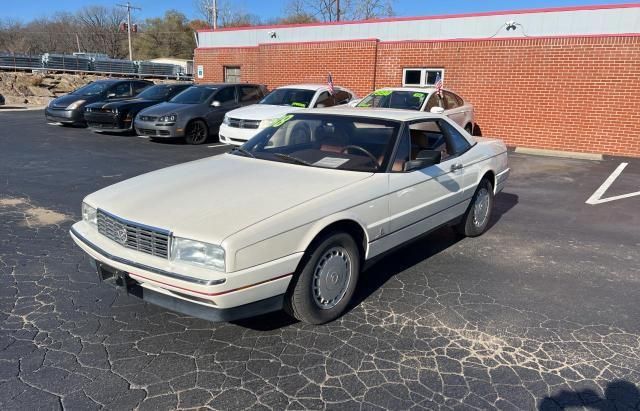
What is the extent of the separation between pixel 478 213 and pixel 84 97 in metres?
13.6

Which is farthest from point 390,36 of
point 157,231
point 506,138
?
point 157,231

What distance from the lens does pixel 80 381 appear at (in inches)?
108

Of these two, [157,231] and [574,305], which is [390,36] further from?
[157,231]

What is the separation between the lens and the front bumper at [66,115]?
14.5 meters

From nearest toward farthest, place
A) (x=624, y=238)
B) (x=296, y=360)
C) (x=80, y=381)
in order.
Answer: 1. (x=80, y=381)
2. (x=296, y=360)
3. (x=624, y=238)

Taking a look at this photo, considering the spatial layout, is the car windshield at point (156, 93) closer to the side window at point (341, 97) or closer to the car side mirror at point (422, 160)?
the side window at point (341, 97)

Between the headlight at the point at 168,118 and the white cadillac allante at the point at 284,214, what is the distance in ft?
25.7

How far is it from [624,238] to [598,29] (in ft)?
28.9

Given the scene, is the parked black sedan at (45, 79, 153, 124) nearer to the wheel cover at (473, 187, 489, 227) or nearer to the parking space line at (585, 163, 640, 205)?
the wheel cover at (473, 187, 489, 227)

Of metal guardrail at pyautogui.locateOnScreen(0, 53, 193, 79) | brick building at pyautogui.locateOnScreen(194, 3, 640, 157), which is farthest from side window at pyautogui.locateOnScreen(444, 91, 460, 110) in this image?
metal guardrail at pyautogui.locateOnScreen(0, 53, 193, 79)

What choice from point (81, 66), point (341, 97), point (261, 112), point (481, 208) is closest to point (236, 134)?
point (261, 112)

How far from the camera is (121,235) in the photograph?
3.13m

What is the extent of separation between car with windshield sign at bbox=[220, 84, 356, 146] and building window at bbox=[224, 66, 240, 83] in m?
7.65

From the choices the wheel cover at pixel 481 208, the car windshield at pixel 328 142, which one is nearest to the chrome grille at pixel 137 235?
the car windshield at pixel 328 142
